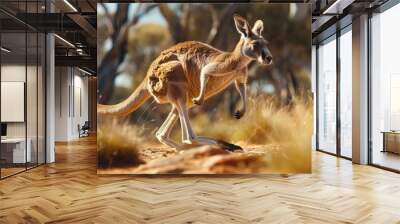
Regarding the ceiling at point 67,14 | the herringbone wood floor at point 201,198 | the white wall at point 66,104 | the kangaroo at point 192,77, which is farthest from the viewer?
the white wall at point 66,104

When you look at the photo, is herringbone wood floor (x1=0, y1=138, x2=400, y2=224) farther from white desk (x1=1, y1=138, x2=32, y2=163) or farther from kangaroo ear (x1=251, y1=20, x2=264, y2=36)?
kangaroo ear (x1=251, y1=20, x2=264, y2=36)

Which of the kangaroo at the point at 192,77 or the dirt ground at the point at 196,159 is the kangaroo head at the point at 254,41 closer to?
the kangaroo at the point at 192,77

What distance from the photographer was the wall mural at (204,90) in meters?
6.15

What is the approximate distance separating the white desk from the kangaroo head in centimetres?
441

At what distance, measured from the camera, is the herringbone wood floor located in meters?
3.88

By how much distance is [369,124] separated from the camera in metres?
7.98

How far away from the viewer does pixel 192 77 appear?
6168mm

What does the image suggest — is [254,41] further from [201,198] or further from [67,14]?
[67,14]

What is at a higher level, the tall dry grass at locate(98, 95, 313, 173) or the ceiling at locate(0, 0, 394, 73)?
the ceiling at locate(0, 0, 394, 73)

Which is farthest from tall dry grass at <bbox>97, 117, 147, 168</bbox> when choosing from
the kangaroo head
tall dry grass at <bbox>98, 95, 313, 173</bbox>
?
the kangaroo head

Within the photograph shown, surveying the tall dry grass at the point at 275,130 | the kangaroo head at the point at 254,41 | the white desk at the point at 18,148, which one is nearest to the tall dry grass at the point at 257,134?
the tall dry grass at the point at 275,130

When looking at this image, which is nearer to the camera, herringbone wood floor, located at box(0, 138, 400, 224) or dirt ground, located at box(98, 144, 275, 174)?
herringbone wood floor, located at box(0, 138, 400, 224)

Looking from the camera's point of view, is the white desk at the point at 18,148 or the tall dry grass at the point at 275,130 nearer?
the tall dry grass at the point at 275,130

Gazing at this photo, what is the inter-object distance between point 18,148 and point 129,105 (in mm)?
2506
